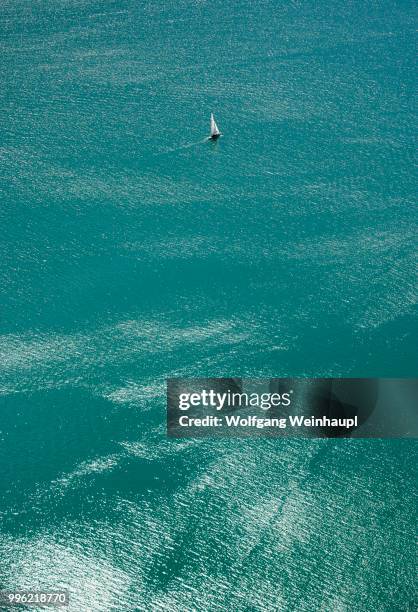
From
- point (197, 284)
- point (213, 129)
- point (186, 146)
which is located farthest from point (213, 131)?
point (197, 284)

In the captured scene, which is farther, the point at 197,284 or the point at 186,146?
the point at 186,146

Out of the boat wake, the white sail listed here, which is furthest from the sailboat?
the boat wake

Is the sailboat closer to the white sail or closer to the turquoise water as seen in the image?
the white sail

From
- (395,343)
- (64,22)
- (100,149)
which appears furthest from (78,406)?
(64,22)

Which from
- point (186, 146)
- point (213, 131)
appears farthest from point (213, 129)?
point (186, 146)

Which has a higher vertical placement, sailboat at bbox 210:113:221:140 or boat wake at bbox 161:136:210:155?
sailboat at bbox 210:113:221:140

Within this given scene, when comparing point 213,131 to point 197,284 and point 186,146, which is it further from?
point 197,284

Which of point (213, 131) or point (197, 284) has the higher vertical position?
point (213, 131)

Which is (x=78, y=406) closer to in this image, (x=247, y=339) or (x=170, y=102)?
(x=247, y=339)

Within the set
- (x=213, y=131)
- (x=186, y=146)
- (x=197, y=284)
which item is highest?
(x=213, y=131)
